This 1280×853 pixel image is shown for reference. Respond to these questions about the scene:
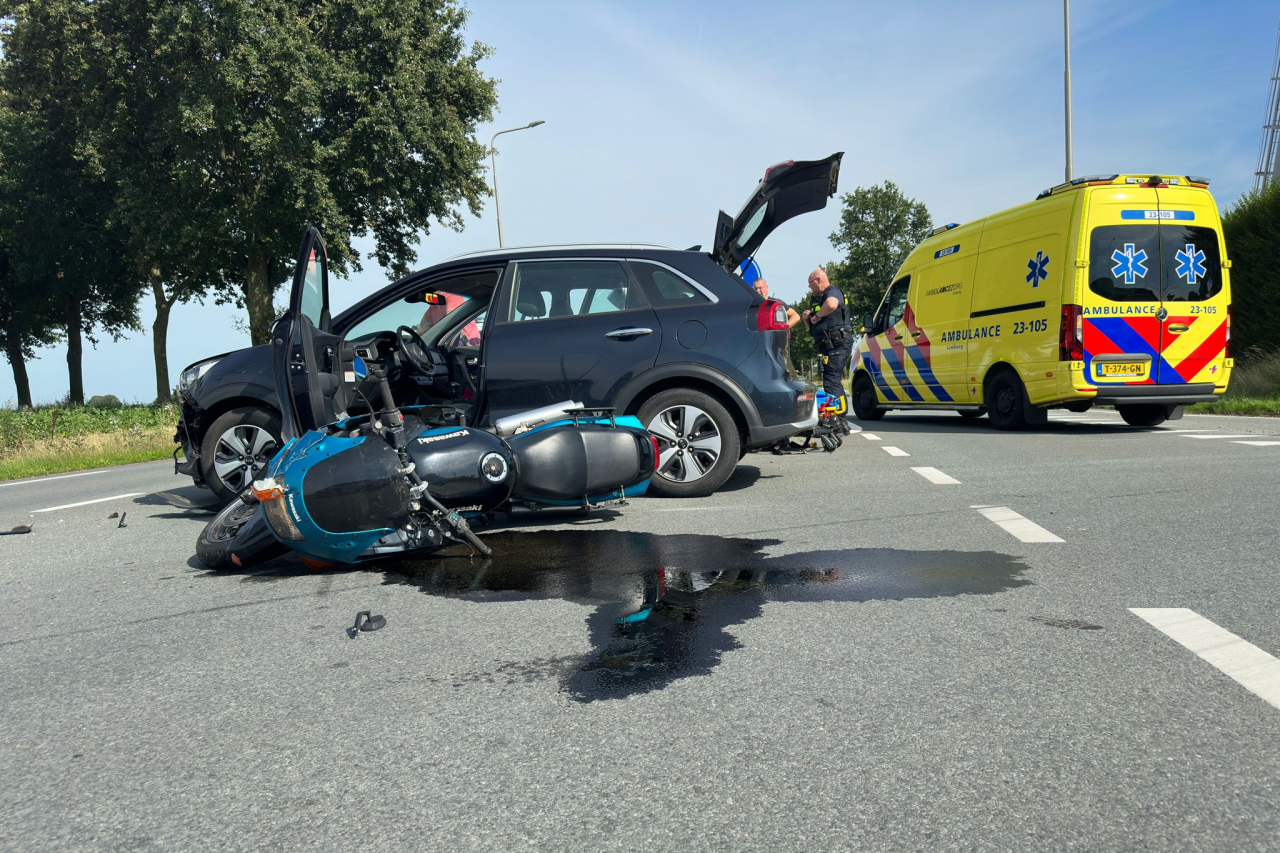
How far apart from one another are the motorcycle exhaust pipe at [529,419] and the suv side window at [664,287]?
1364 millimetres

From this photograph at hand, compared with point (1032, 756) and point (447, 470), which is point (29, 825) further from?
point (447, 470)

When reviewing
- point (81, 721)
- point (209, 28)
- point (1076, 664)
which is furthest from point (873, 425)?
point (209, 28)

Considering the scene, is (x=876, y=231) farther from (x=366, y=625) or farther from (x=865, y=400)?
(x=366, y=625)

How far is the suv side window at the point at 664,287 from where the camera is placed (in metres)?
6.98

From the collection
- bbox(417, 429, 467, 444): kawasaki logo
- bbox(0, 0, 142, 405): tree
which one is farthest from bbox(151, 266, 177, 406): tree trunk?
bbox(417, 429, 467, 444): kawasaki logo

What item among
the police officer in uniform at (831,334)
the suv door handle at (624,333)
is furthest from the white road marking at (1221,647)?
the police officer in uniform at (831,334)

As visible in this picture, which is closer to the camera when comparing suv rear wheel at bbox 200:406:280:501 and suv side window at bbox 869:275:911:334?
suv rear wheel at bbox 200:406:280:501

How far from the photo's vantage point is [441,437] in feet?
17.0

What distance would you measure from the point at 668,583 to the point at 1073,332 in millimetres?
8197

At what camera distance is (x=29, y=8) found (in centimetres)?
2464

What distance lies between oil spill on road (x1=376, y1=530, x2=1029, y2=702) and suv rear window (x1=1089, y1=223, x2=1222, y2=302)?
7.38 meters

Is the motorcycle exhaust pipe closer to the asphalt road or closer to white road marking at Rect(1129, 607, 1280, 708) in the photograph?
the asphalt road

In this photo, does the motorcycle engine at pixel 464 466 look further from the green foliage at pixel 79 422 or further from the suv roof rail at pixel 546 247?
the green foliage at pixel 79 422

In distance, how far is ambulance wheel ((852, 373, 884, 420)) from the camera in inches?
614
